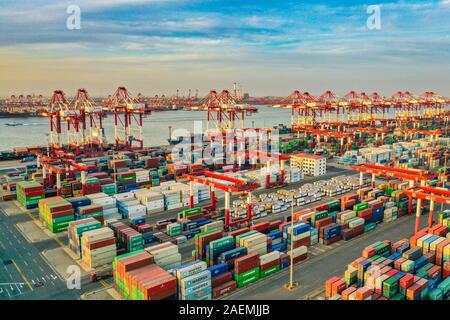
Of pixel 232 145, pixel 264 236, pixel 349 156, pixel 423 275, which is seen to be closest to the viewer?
pixel 423 275

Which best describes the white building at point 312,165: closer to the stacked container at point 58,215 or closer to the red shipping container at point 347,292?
the stacked container at point 58,215

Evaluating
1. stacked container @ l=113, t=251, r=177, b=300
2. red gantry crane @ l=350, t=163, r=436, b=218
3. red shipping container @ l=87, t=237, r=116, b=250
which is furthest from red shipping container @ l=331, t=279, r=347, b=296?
red gantry crane @ l=350, t=163, r=436, b=218

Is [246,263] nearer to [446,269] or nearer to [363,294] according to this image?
[363,294]

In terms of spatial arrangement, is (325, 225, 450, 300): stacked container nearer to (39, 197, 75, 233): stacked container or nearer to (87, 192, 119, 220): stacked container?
(87, 192, 119, 220): stacked container

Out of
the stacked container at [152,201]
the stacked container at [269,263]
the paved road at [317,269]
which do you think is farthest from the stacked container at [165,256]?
the stacked container at [152,201]

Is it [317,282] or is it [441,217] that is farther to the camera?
Answer: [441,217]
